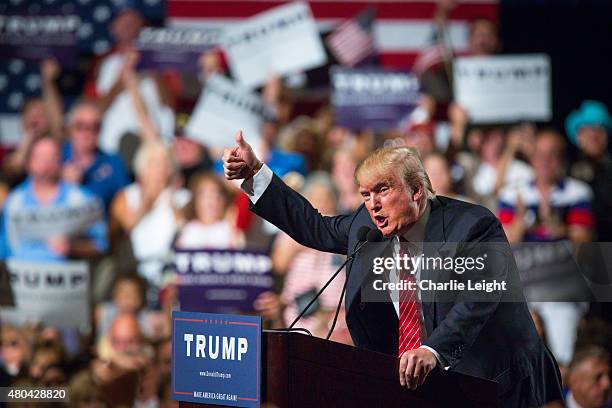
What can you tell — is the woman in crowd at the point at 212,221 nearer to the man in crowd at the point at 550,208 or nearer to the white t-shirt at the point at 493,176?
the white t-shirt at the point at 493,176

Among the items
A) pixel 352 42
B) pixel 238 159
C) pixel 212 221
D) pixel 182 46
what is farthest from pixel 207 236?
pixel 238 159

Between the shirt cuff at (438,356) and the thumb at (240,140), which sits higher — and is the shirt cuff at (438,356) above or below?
below

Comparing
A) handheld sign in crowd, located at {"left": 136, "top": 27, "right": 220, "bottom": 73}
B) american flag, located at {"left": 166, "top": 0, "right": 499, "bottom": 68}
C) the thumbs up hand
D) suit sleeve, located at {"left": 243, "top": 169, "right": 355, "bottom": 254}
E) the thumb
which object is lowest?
suit sleeve, located at {"left": 243, "top": 169, "right": 355, "bottom": 254}

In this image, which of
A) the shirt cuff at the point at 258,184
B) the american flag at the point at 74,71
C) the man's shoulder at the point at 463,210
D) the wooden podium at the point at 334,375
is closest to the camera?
the wooden podium at the point at 334,375

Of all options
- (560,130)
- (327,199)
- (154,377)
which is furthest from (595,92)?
(154,377)

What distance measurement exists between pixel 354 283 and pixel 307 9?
4.54 metres

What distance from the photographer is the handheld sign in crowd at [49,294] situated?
23.0ft

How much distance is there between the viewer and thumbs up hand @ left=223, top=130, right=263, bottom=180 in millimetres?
3111

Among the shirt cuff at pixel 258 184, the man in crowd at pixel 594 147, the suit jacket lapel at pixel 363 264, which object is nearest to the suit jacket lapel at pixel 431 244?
the suit jacket lapel at pixel 363 264

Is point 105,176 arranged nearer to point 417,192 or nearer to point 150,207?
point 150,207

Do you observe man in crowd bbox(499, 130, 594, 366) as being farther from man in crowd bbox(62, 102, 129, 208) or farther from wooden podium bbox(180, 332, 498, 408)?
wooden podium bbox(180, 332, 498, 408)

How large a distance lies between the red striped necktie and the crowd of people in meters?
3.64

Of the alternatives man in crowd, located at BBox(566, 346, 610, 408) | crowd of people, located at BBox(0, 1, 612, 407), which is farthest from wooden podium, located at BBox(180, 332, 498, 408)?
crowd of people, located at BBox(0, 1, 612, 407)

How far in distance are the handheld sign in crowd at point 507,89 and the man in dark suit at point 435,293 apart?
13.7 feet
